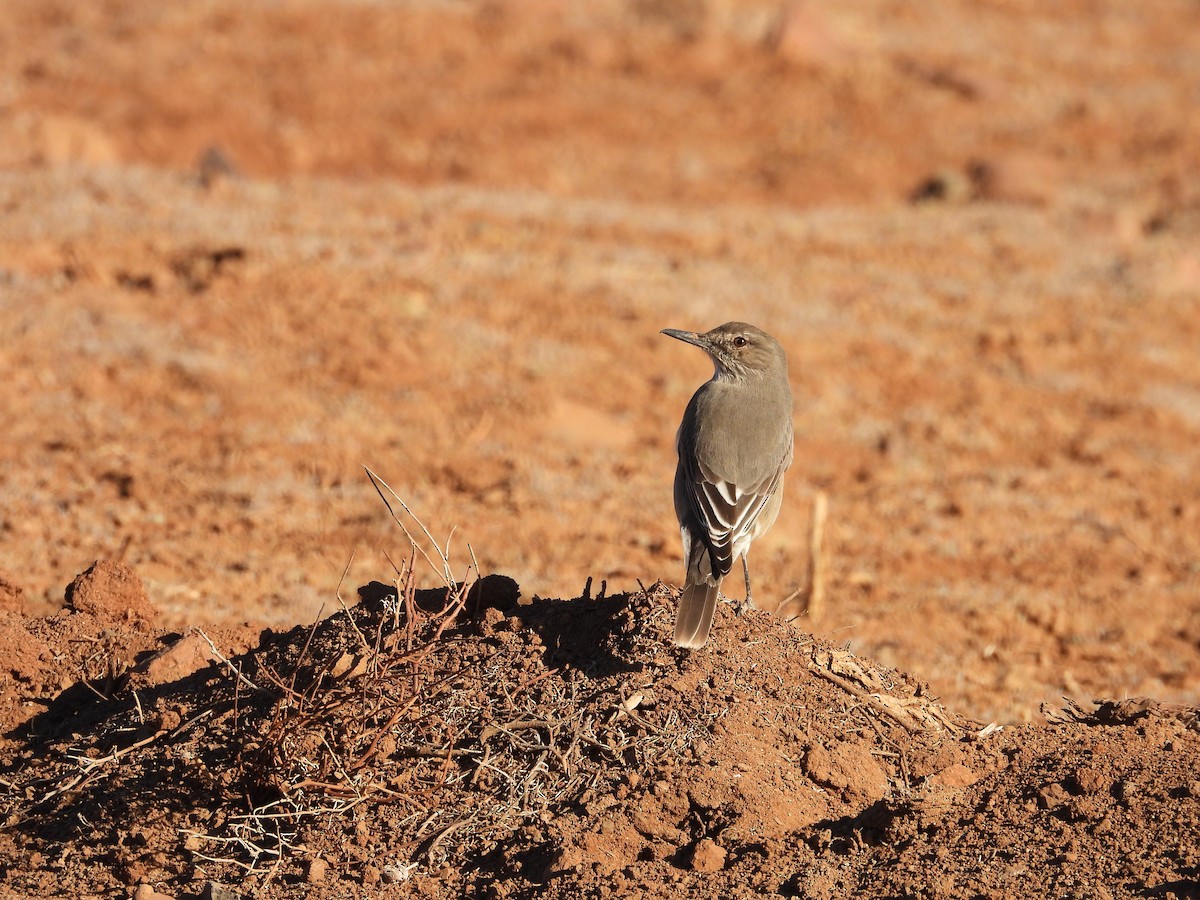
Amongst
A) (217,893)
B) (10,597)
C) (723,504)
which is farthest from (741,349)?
(10,597)

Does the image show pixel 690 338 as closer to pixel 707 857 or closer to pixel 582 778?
pixel 582 778

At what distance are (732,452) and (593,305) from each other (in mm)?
8037

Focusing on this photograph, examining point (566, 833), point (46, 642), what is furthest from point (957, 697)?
point (46, 642)

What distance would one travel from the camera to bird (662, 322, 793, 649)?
6328 mm

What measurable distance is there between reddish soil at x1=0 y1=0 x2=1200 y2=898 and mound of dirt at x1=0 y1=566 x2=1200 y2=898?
0.02 metres

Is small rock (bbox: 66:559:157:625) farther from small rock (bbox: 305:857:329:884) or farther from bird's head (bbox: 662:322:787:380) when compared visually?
bird's head (bbox: 662:322:787:380)

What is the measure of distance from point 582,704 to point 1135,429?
9777 mm

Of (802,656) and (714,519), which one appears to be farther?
(714,519)

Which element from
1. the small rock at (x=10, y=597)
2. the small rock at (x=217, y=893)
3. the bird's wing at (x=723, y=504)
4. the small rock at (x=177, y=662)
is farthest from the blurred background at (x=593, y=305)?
the small rock at (x=217, y=893)

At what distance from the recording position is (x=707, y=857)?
194 inches

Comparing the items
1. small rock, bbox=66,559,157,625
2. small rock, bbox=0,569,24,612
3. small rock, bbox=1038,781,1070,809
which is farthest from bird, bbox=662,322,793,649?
small rock, bbox=0,569,24,612

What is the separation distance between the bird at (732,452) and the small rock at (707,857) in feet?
3.52

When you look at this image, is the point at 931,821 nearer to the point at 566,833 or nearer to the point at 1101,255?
the point at 566,833

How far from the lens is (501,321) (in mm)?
13984
